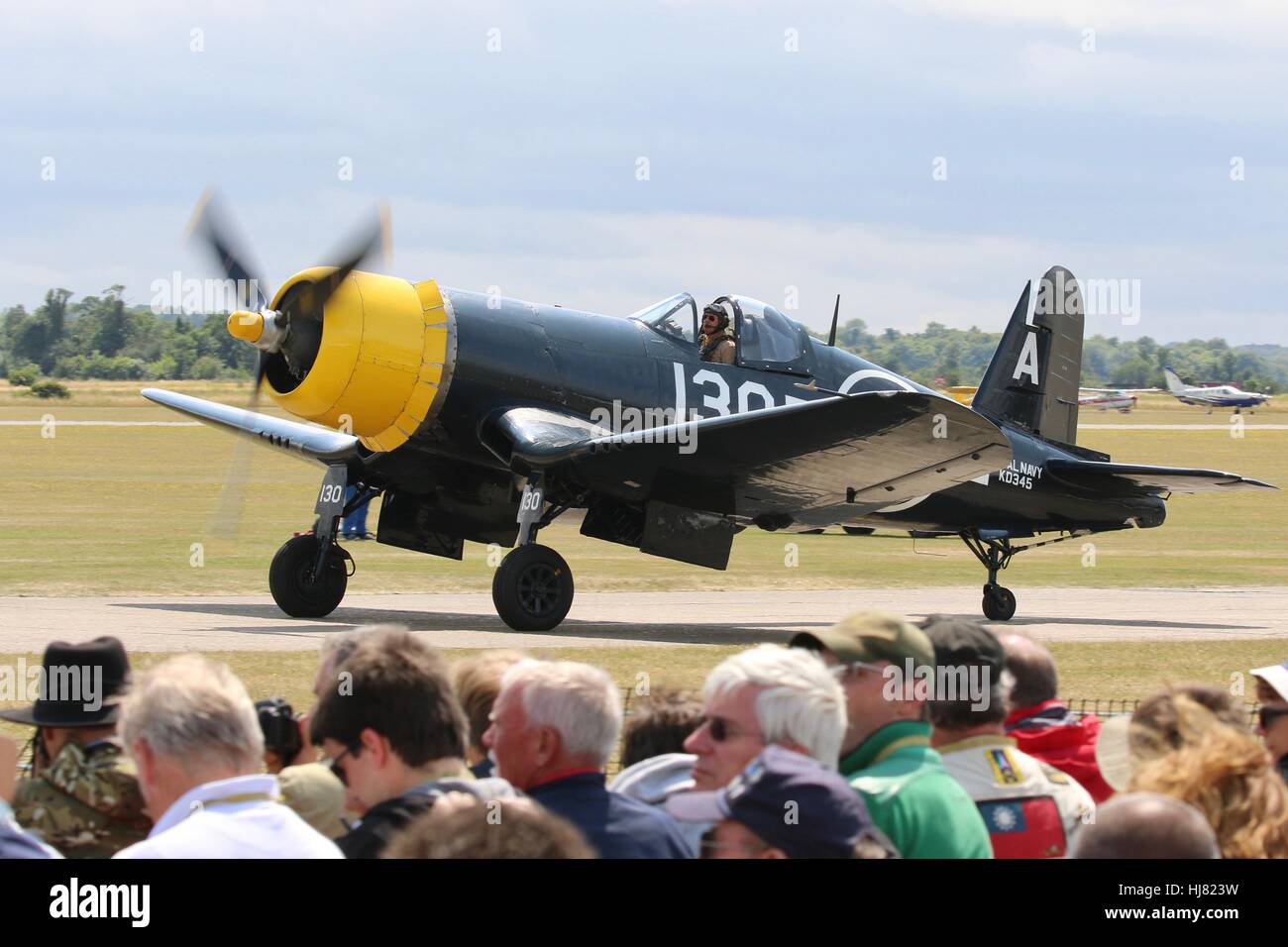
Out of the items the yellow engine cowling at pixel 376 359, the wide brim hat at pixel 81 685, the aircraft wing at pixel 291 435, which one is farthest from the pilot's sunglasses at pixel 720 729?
the aircraft wing at pixel 291 435

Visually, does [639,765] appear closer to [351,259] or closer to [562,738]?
[562,738]

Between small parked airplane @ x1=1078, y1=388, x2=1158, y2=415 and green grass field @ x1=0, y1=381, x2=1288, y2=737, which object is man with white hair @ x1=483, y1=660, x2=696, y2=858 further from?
small parked airplane @ x1=1078, y1=388, x2=1158, y2=415

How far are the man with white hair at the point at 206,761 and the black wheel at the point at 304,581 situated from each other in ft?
36.6

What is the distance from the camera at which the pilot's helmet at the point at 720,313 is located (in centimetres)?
1520

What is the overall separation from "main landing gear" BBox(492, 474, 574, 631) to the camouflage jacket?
9.17 meters

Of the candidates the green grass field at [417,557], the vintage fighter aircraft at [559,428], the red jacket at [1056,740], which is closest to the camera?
the red jacket at [1056,740]

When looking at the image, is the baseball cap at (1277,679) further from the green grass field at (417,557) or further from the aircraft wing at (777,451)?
the aircraft wing at (777,451)

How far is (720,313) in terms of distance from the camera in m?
15.2

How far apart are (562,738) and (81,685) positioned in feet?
5.05

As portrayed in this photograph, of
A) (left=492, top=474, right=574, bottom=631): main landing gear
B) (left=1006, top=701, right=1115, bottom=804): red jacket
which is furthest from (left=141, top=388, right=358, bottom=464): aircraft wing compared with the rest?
(left=1006, top=701, right=1115, bottom=804): red jacket

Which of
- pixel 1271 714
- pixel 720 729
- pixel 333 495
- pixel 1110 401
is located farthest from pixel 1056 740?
pixel 1110 401
